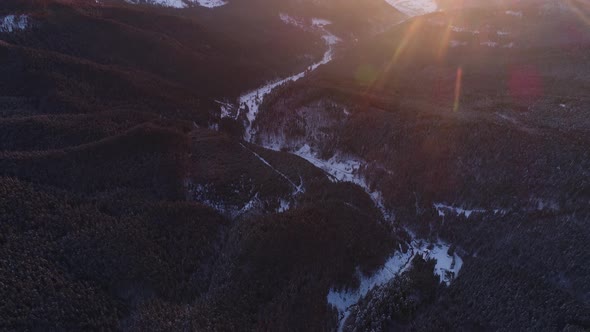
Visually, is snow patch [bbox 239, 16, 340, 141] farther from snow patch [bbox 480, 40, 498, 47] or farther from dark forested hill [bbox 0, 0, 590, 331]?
snow patch [bbox 480, 40, 498, 47]

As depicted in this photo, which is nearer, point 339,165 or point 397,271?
point 397,271

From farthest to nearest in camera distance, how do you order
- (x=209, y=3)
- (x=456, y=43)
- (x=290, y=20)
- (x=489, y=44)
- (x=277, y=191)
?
(x=209, y=3) < (x=290, y=20) < (x=456, y=43) < (x=489, y=44) < (x=277, y=191)

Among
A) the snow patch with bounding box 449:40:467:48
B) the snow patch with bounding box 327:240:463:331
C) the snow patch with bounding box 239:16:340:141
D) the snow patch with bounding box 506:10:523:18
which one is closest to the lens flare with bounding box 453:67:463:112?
the snow patch with bounding box 449:40:467:48

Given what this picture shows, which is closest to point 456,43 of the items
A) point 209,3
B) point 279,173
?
point 279,173

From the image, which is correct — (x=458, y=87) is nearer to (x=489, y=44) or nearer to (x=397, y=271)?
(x=489, y=44)

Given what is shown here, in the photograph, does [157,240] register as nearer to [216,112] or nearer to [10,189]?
[10,189]

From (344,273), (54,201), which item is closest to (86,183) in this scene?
(54,201)

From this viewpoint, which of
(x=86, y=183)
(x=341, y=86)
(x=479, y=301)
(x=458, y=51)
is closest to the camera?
(x=479, y=301)

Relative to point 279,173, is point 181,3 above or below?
above

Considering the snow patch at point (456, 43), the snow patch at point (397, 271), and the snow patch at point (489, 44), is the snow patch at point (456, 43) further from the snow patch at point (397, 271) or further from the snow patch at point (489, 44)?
the snow patch at point (397, 271)
